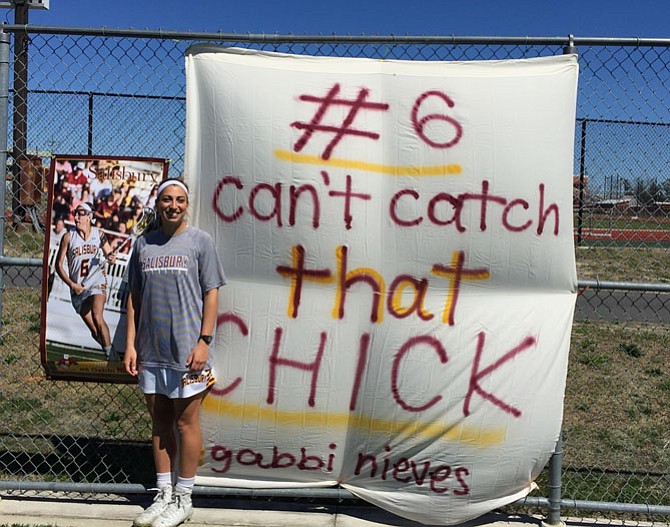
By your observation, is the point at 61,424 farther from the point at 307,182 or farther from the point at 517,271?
the point at 517,271

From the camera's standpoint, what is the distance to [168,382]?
2.91 metres

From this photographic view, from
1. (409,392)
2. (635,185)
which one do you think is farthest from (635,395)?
(409,392)

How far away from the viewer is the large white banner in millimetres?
2967

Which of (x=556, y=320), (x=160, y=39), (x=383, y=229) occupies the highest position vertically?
(x=160, y=39)

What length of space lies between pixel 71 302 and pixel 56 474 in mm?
1171

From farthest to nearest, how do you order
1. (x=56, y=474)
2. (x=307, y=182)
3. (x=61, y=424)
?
(x=61, y=424)
(x=56, y=474)
(x=307, y=182)

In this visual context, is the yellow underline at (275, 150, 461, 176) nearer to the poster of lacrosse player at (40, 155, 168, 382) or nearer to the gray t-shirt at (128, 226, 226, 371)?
the gray t-shirt at (128, 226, 226, 371)

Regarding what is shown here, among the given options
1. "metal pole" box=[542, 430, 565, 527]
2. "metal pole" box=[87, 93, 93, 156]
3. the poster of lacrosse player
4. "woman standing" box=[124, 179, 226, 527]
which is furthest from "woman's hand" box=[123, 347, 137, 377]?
"metal pole" box=[542, 430, 565, 527]

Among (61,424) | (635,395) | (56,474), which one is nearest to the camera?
(56,474)

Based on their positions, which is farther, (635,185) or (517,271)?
(635,185)

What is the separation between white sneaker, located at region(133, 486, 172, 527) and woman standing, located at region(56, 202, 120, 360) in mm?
787

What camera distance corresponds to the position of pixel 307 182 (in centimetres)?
298

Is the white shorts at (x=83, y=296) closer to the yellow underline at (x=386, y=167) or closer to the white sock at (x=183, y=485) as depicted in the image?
the white sock at (x=183, y=485)

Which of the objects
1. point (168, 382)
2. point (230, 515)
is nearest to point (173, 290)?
point (168, 382)
